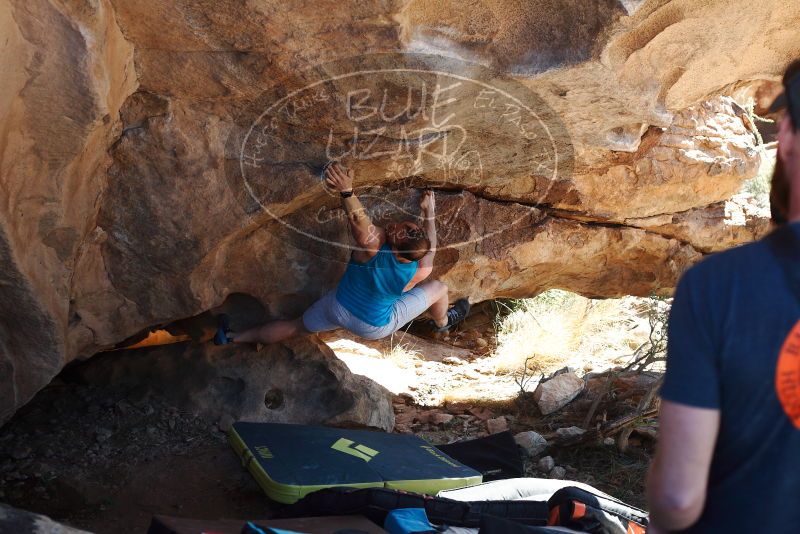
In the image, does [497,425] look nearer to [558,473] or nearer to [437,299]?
[558,473]

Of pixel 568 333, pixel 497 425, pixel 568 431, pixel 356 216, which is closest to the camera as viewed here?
pixel 356 216

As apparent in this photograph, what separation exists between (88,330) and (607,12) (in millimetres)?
2833

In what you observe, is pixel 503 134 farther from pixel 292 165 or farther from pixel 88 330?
pixel 88 330

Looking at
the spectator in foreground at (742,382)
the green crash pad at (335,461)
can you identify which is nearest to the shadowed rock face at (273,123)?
the green crash pad at (335,461)

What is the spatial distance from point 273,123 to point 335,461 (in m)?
1.62

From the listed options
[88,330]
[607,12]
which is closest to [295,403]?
[88,330]

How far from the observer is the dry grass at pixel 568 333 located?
23.0 ft

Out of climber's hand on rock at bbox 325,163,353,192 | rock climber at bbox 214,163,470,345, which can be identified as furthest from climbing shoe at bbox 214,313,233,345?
climber's hand on rock at bbox 325,163,353,192

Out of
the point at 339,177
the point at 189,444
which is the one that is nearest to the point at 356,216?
the point at 339,177

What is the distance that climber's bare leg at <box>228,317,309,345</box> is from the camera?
445cm

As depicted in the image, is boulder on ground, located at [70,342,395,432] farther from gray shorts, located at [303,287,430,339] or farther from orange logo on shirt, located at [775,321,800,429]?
orange logo on shirt, located at [775,321,800,429]

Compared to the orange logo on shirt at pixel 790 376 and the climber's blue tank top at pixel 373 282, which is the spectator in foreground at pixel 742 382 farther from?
the climber's blue tank top at pixel 373 282

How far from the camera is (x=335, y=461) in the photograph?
3637 millimetres

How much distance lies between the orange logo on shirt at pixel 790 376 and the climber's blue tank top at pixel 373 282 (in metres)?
3.07
